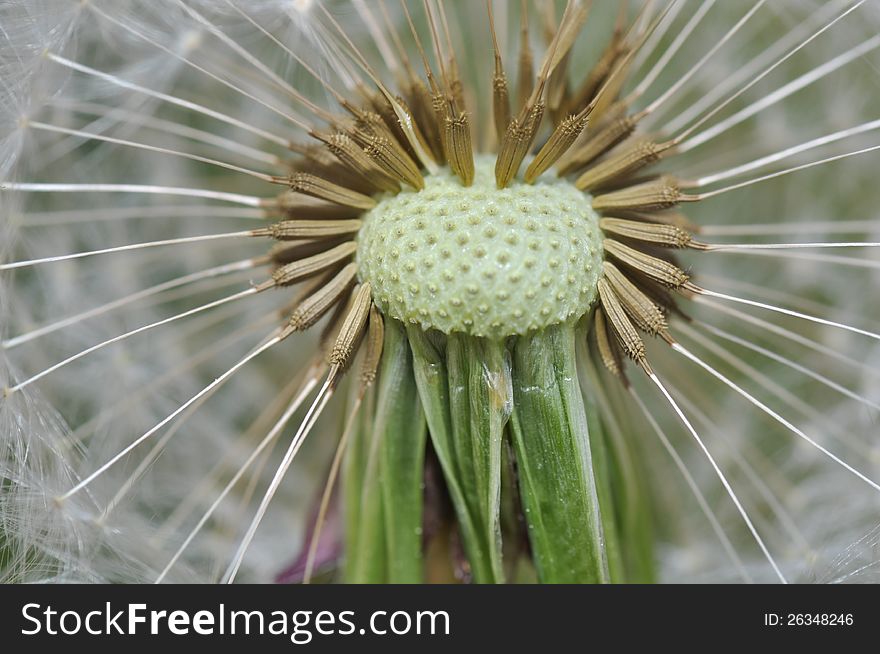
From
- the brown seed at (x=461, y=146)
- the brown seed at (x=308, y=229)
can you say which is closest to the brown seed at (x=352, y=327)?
the brown seed at (x=308, y=229)

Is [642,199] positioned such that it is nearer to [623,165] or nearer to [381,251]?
[623,165]

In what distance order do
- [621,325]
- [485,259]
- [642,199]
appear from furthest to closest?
1. [642,199]
2. [621,325]
3. [485,259]

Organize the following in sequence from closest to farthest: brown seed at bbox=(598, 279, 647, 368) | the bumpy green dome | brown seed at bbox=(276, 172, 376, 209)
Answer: the bumpy green dome < brown seed at bbox=(598, 279, 647, 368) < brown seed at bbox=(276, 172, 376, 209)

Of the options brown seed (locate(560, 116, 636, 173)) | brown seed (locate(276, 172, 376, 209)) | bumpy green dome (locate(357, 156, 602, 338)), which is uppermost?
brown seed (locate(560, 116, 636, 173))

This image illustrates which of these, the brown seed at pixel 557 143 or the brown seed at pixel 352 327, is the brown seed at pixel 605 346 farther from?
the brown seed at pixel 352 327

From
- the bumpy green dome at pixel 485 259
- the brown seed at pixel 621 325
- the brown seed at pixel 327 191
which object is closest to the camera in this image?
the bumpy green dome at pixel 485 259

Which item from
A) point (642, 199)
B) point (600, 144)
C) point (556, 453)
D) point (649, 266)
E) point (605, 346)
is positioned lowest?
point (556, 453)

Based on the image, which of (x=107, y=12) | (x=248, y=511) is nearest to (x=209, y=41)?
(x=107, y=12)

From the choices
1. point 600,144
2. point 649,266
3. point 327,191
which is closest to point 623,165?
point 600,144

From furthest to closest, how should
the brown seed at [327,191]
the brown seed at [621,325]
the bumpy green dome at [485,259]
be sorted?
the brown seed at [327,191] < the brown seed at [621,325] < the bumpy green dome at [485,259]

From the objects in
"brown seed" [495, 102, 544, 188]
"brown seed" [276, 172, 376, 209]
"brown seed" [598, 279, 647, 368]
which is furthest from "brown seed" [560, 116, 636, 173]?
"brown seed" [276, 172, 376, 209]

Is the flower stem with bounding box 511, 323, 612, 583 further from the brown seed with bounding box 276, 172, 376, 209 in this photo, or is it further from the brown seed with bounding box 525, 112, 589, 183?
the brown seed with bounding box 276, 172, 376, 209

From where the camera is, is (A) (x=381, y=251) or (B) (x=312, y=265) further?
(B) (x=312, y=265)
